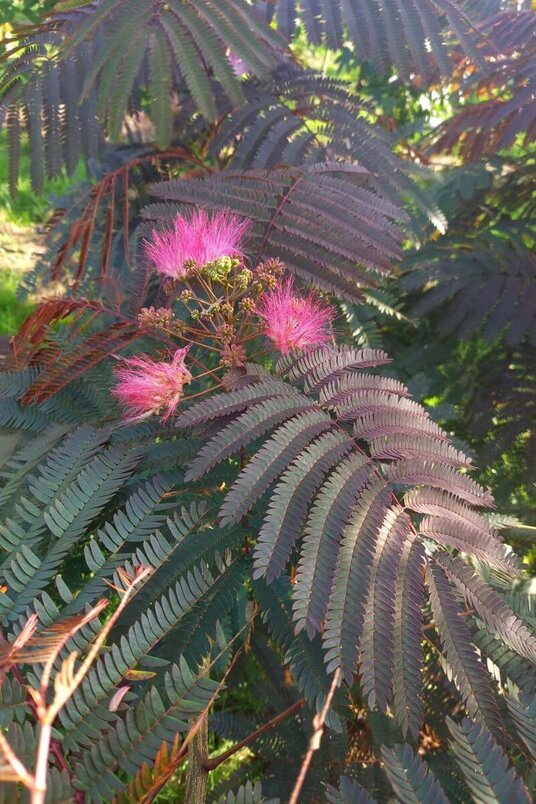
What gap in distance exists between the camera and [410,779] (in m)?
0.66

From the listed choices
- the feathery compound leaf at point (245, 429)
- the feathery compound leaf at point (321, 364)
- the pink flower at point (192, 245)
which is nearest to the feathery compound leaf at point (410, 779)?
the feathery compound leaf at point (245, 429)

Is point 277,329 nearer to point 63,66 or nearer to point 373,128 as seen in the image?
point 373,128

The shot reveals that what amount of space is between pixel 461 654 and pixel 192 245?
76cm

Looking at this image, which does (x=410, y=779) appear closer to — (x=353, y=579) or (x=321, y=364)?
(x=353, y=579)

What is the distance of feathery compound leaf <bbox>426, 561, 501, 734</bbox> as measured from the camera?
75 centimetres

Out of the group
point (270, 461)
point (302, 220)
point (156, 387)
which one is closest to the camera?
point (270, 461)

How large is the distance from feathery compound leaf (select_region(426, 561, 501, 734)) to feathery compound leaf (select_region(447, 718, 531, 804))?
59 mm

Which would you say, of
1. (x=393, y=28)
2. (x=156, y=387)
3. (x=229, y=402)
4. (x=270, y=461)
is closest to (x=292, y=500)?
(x=270, y=461)

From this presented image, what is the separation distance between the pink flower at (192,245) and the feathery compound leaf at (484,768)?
0.78m

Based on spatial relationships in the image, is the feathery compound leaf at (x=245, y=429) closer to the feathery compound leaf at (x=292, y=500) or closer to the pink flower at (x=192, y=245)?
the feathery compound leaf at (x=292, y=500)

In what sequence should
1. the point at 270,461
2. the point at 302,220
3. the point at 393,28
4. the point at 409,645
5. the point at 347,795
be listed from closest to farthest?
1. the point at 347,795
2. the point at 409,645
3. the point at 270,461
4. the point at 302,220
5. the point at 393,28

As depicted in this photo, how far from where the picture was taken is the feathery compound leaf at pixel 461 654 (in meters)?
0.75

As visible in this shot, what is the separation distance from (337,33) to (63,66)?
78 centimetres

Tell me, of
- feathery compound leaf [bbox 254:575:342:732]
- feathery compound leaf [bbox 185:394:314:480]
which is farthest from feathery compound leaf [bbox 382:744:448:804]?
feathery compound leaf [bbox 185:394:314:480]
